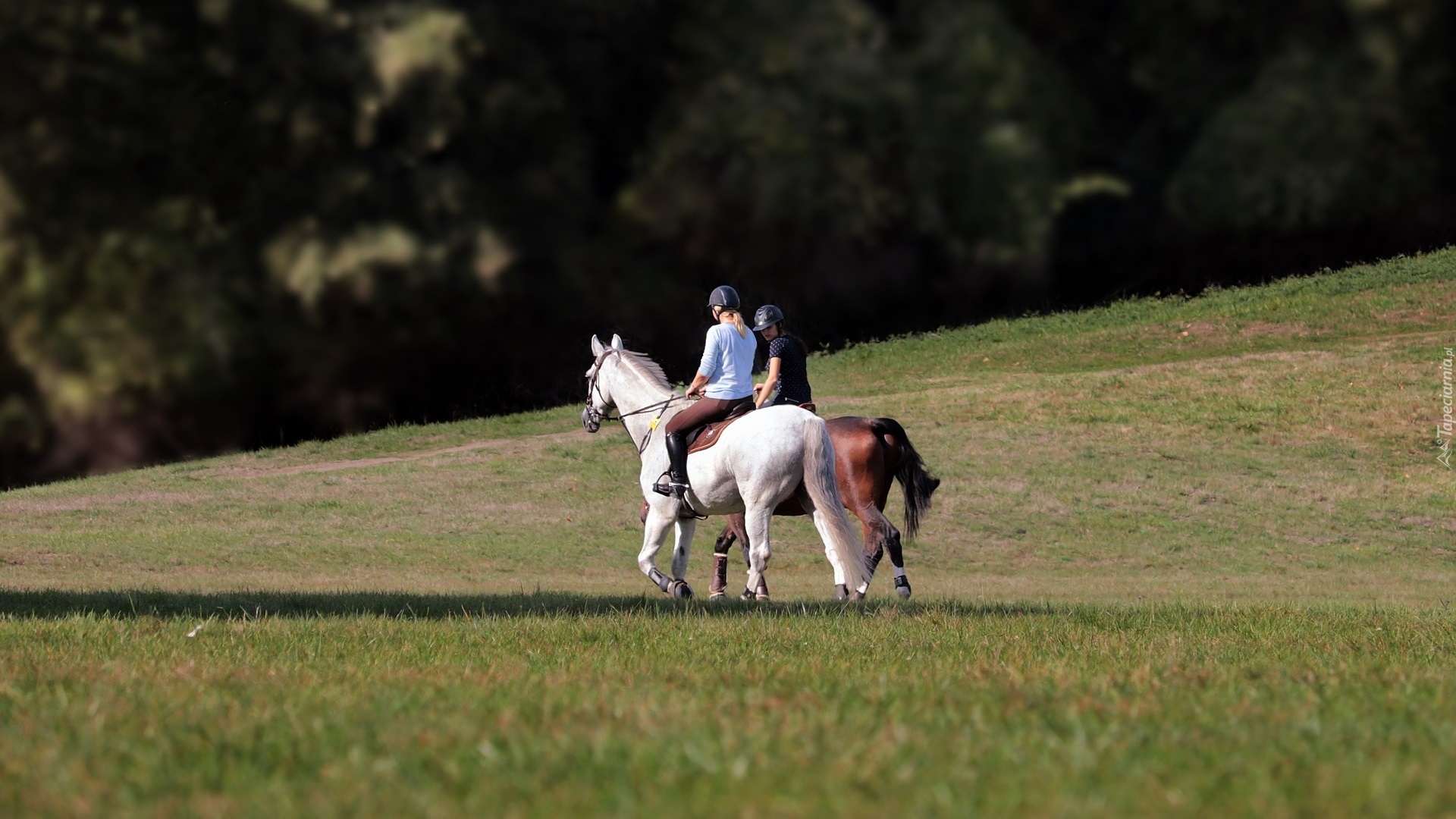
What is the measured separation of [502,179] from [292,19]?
403 centimetres

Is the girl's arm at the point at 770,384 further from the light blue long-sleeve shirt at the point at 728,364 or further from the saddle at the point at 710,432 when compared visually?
the light blue long-sleeve shirt at the point at 728,364

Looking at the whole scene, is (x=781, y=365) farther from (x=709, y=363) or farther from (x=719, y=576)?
(x=719, y=576)

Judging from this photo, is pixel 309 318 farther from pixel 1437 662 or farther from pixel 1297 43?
pixel 1297 43

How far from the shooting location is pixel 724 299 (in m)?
13.3

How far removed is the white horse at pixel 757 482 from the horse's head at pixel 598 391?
734 millimetres

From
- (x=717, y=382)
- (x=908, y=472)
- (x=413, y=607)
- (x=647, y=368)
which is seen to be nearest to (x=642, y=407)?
(x=647, y=368)

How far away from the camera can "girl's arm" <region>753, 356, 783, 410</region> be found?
1424cm

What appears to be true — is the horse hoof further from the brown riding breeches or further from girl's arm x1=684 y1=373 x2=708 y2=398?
girl's arm x1=684 y1=373 x2=708 y2=398

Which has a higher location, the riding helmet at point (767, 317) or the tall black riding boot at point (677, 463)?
the riding helmet at point (767, 317)

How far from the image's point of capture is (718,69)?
55.8 ft

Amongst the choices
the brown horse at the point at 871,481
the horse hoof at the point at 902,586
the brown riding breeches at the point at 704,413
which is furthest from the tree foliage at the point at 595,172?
the horse hoof at the point at 902,586

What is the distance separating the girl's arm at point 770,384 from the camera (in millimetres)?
14242

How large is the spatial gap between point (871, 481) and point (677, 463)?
246cm

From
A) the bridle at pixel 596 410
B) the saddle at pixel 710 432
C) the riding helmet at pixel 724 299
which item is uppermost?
the riding helmet at pixel 724 299
